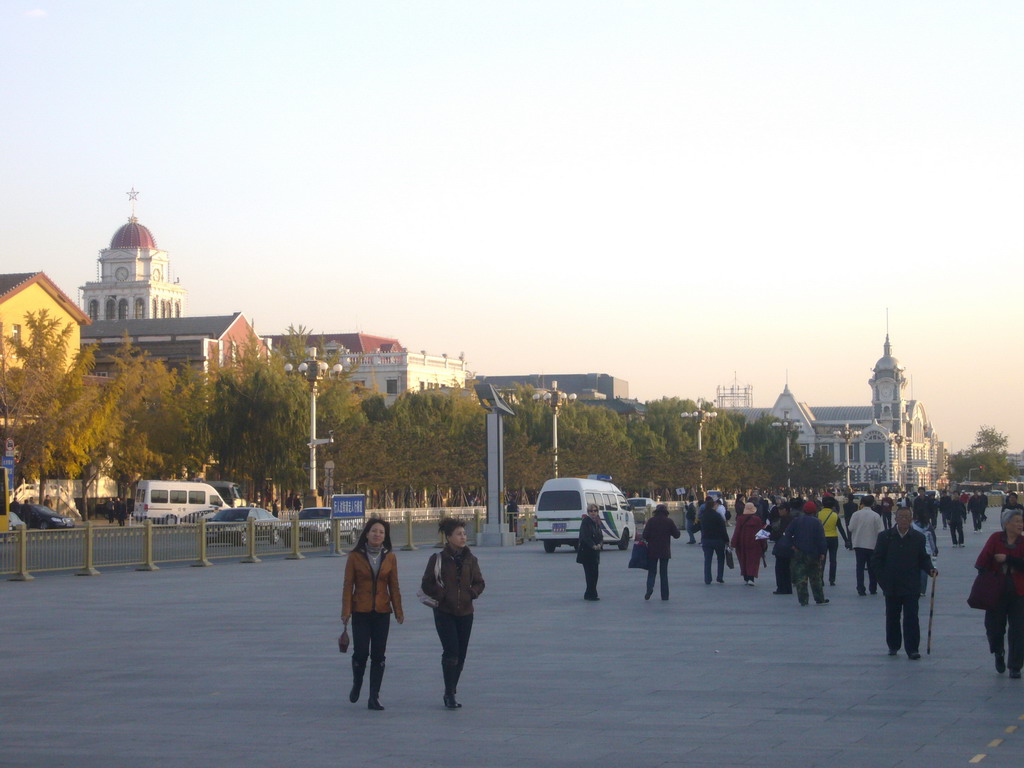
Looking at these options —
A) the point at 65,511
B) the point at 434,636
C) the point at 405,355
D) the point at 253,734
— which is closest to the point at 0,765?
the point at 253,734

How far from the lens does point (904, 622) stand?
44.8 ft

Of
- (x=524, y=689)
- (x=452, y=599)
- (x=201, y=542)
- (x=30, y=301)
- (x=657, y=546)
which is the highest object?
(x=30, y=301)

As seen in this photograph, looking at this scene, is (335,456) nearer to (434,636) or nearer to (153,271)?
(434,636)

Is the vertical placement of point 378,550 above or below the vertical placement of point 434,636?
above

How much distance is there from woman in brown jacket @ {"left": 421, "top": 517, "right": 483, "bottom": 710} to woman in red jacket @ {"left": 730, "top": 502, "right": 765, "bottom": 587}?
44.7 feet

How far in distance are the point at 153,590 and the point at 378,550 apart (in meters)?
15.1

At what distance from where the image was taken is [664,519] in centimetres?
2166

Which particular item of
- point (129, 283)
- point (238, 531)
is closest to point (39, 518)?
point (238, 531)

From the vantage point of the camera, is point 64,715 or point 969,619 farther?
point 969,619

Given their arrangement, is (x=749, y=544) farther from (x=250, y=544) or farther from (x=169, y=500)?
(x=169, y=500)

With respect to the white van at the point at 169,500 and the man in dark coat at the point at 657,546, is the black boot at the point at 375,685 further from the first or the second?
the white van at the point at 169,500

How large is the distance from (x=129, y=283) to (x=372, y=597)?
491 ft

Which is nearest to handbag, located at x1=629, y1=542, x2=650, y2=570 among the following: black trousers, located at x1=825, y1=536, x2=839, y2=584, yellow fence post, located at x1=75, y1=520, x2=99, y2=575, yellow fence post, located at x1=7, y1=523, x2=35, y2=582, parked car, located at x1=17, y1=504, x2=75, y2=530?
black trousers, located at x1=825, y1=536, x2=839, y2=584

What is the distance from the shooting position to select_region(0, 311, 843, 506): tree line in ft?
195
